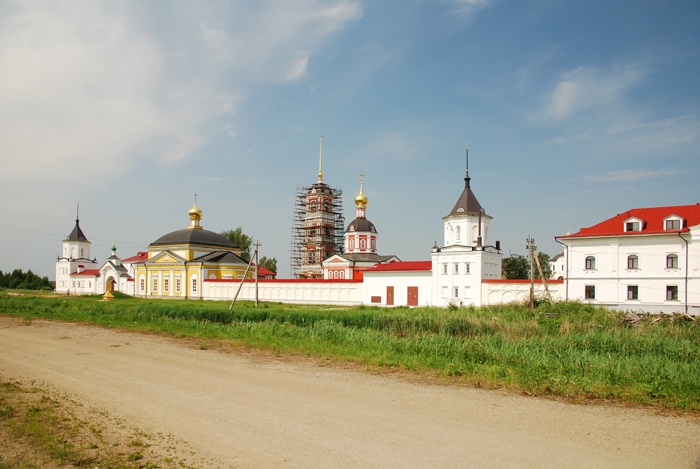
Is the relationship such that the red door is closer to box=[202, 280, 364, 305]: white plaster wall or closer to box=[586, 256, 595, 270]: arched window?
box=[202, 280, 364, 305]: white plaster wall

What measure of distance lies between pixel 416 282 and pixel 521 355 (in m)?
26.9

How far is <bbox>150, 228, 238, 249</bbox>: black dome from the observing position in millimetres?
54219

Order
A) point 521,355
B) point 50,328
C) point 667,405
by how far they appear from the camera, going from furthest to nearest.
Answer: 1. point 50,328
2. point 521,355
3. point 667,405

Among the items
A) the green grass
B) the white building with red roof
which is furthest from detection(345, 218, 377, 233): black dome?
the green grass

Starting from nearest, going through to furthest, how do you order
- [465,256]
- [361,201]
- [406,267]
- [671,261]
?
1. [671,261]
2. [465,256]
3. [406,267]
4. [361,201]

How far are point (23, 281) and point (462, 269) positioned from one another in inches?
2831

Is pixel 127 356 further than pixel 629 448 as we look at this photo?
Yes

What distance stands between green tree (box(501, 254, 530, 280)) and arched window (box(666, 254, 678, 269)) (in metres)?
34.3

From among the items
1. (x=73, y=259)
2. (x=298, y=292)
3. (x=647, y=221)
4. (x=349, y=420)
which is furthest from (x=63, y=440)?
(x=73, y=259)

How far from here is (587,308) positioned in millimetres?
29062

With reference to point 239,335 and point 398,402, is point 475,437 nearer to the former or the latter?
point 398,402

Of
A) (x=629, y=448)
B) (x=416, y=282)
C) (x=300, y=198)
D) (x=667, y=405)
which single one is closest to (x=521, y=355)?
(x=667, y=405)

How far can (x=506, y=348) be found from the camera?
13.9 m

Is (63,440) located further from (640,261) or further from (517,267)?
(517,267)
